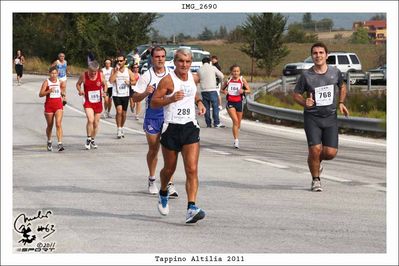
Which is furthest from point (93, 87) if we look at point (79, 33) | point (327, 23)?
point (79, 33)

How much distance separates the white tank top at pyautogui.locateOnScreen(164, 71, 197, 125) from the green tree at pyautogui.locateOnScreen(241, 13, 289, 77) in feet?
129

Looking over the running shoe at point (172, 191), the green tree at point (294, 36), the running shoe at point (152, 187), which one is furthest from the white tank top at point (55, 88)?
the green tree at point (294, 36)

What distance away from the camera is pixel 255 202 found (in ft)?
41.8

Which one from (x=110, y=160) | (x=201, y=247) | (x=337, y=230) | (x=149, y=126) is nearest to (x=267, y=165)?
(x=110, y=160)

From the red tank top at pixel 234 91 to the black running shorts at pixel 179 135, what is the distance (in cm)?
989

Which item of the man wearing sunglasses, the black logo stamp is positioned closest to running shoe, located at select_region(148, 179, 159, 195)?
the black logo stamp

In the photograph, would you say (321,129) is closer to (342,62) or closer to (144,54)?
(144,54)

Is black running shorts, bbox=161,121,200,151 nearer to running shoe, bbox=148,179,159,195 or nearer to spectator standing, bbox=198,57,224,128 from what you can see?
A: running shoe, bbox=148,179,159,195

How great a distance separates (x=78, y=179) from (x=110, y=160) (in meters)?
2.85

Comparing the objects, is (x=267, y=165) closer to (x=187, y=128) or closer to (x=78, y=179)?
(x=78, y=179)

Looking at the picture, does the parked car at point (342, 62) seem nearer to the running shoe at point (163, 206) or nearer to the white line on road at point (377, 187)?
the white line on road at point (377, 187)

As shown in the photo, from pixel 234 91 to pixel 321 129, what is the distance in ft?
24.1

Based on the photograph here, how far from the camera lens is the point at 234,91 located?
20984 mm

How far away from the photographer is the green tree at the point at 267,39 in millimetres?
51500
